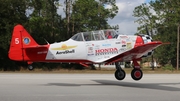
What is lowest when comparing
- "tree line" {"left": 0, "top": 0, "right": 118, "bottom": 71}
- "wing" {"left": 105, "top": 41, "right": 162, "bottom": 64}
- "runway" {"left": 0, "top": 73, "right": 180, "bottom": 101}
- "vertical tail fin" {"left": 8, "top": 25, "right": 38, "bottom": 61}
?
"runway" {"left": 0, "top": 73, "right": 180, "bottom": 101}

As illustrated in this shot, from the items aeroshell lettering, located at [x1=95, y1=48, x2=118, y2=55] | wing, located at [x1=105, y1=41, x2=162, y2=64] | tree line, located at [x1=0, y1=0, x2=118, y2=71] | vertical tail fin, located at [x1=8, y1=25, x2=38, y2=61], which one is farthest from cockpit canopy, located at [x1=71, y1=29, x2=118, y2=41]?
tree line, located at [x1=0, y1=0, x2=118, y2=71]

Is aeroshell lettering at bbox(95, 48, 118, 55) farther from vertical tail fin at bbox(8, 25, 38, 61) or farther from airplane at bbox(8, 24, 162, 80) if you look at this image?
vertical tail fin at bbox(8, 25, 38, 61)

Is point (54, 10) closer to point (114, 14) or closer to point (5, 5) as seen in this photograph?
point (114, 14)

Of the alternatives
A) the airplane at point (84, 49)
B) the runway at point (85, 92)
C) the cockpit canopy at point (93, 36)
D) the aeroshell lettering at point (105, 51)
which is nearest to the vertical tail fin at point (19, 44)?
the airplane at point (84, 49)

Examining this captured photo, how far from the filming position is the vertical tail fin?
18375 millimetres

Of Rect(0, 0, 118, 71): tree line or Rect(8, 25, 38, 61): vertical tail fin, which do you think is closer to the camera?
Rect(8, 25, 38, 61): vertical tail fin

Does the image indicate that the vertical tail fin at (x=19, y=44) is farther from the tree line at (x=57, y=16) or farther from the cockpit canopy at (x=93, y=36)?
the tree line at (x=57, y=16)

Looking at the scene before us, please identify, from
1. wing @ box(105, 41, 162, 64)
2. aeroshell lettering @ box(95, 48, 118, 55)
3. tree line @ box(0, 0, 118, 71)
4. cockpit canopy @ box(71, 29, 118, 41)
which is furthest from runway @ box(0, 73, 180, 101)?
tree line @ box(0, 0, 118, 71)

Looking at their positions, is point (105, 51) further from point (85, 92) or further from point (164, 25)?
point (164, 25)

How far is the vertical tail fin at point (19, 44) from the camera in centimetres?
1838

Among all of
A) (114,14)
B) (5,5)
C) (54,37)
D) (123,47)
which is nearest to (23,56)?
(123,47)

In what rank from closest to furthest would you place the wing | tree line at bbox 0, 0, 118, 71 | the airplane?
the wing → the airplane → tree line at bbox 0, 0, 118, 71

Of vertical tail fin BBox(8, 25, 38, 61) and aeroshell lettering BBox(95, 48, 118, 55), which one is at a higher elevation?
vertical tail fin BBox(8, 25, 38, 61)

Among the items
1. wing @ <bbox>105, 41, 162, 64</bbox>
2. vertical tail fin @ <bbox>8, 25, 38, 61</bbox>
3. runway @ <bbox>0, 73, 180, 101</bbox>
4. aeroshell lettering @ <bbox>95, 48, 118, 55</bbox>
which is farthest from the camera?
aeroshell lettering @ <bbox>95, 48, 118, 55</bbox>
